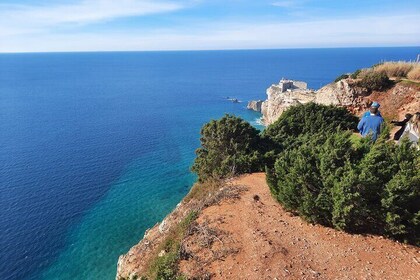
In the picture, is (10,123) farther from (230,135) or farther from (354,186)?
(354,186)

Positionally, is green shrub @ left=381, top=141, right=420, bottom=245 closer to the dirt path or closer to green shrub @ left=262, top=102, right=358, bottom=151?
the dirt path

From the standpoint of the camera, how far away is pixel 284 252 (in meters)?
11.0

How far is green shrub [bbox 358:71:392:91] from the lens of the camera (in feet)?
95.6

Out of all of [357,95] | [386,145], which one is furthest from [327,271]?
[357,95]

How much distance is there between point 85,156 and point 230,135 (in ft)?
122

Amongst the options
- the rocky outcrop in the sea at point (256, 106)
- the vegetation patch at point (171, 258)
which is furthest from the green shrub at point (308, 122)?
the rocky outcrop in the sea at point (256, 106)

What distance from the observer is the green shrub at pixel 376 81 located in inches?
1147

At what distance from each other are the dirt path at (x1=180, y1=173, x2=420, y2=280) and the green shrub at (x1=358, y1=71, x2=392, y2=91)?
21486 mm

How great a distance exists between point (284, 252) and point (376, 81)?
79.8 ft

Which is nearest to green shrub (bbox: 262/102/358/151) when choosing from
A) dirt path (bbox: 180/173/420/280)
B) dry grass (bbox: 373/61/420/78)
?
dry grass (bbox: 373/61/420/78)

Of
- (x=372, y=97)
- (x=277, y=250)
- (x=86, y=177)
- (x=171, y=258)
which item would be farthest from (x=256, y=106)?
(x=171, y=258)

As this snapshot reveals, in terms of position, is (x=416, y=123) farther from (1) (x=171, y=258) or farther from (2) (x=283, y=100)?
(2) (x=283, y=100)

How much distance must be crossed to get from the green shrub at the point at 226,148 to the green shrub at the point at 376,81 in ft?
42.9

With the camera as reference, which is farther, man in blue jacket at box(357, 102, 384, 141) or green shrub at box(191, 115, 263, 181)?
green shrub at box(191, 115, 263, 181)
